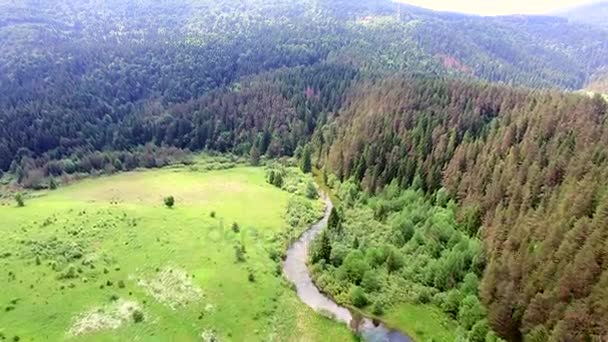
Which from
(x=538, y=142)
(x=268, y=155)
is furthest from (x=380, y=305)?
(x=268, y=155)

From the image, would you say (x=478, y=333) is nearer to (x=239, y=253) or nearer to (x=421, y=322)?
(x=421, y=322)

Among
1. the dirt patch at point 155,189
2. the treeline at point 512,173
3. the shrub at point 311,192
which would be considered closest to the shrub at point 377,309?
the treeline at point 512,173

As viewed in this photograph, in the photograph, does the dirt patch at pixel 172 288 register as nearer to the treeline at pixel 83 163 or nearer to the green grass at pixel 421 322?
the green grass at pixel 421 322

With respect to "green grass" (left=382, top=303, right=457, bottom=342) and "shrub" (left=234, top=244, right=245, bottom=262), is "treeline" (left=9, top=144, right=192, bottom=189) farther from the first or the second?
"green grass" (left=382, top=303, right=457, bottom=342)

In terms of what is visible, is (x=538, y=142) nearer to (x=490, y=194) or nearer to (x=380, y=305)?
(x=490, y=194)

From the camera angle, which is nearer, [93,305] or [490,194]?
[93,305]

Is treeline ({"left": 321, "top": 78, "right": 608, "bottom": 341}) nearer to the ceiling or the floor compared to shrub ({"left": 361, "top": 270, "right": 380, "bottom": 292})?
nearer to the ceiling

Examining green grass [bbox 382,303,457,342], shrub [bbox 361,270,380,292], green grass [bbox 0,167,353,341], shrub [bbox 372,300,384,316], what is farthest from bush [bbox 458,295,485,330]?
green grass [bbox 0,167,353,341]
